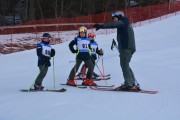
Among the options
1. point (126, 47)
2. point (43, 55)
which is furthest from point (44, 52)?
point (126, 47)

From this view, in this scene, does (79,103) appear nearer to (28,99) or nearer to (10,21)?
(28,99)

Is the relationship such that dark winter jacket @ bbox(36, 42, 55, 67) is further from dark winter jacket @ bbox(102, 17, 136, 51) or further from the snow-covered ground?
dark winter jacket @ bbox(102, 17, 136, 51)

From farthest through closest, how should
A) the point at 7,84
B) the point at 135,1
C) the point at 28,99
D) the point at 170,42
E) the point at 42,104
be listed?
the point at 135,1 → the point at 170,42 → the point at 7,84 → the point at 28,99 → the point at 42,104

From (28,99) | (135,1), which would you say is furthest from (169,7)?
(28,99)

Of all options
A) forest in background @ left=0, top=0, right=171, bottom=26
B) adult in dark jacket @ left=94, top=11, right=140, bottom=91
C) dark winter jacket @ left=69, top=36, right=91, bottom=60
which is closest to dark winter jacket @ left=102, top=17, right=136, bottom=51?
adult in dark jacket @ left=94, top=11, right=140, bottom=91

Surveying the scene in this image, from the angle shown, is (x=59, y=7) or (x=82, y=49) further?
(x=59, y=7)

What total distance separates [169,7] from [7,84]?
31826mm

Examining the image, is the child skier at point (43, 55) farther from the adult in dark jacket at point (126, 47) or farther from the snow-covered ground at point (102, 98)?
the adult in dark jacket at point (126, 47)

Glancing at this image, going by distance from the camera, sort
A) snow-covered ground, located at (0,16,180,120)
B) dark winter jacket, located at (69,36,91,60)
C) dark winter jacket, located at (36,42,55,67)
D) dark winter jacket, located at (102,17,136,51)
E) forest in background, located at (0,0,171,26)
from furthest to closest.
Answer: forest in background, located at (0,0,171,26) → dark winter jacket, located at (69,36,91,60) → dark winter jacket, located at (36,42,55,67) → dark winter jacket, located at (102,17,136,51) → snow-covered ground, located at (0,16,180,120)

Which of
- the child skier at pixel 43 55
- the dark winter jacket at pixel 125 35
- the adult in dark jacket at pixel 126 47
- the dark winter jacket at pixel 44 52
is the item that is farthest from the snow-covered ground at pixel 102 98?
the dark winter jacket at pixel 125 35

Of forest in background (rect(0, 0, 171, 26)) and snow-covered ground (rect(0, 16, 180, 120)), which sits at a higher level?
forest in background (rect(0, 0, 171, 26))

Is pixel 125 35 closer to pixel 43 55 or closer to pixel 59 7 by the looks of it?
pixel 43 55

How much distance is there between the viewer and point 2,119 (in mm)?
7750

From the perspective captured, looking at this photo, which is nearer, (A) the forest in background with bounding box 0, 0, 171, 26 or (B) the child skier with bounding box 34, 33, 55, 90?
(B) the child skier with bounding box 34, 33, 55, 90
